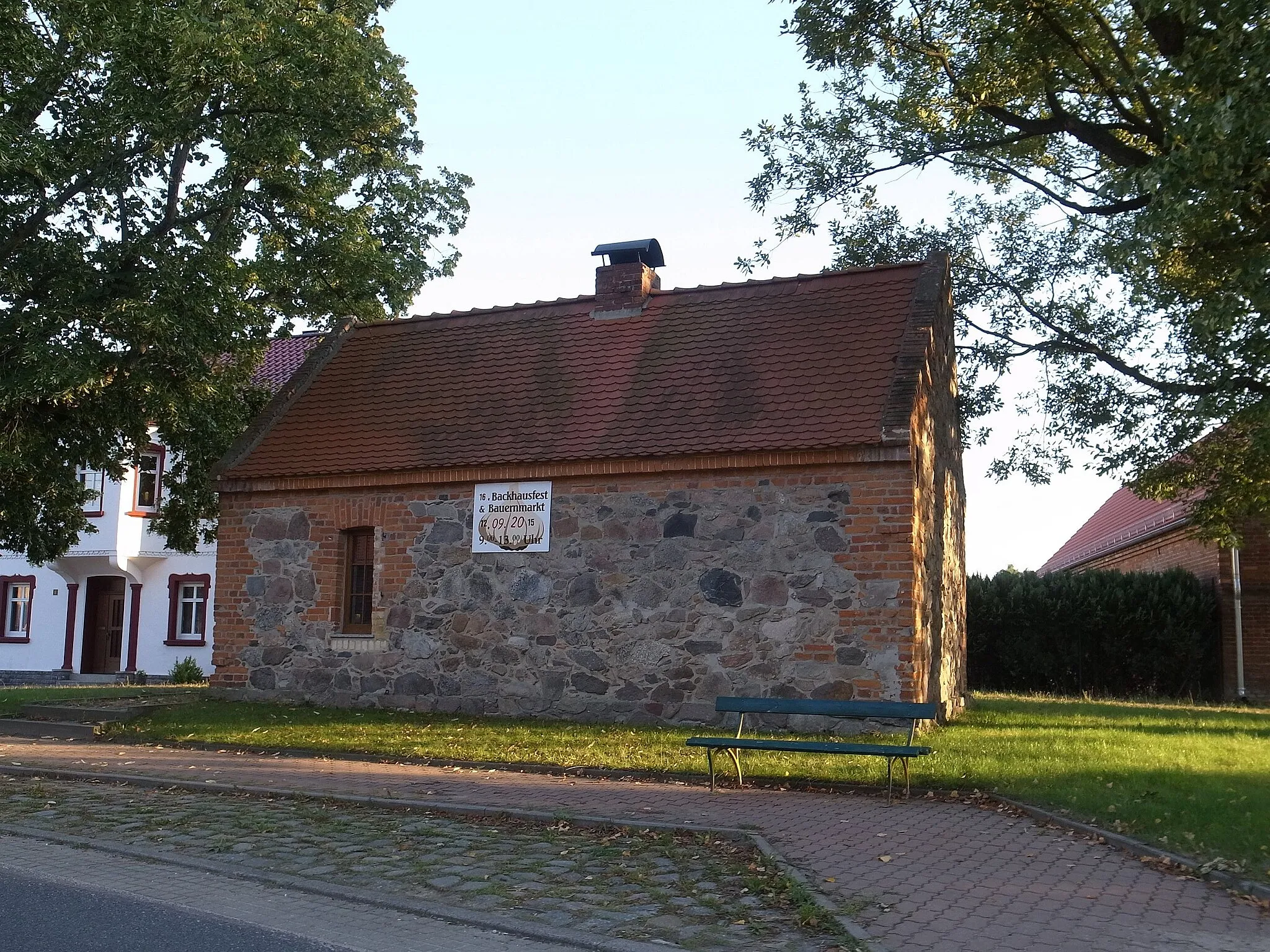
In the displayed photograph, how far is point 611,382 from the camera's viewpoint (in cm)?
1666

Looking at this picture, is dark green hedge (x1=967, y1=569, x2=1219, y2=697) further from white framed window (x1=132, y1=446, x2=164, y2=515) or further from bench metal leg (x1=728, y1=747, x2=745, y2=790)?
white framed window (x1=132, y1=446, x2=164, y2=515)

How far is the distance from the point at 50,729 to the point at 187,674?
14.1m

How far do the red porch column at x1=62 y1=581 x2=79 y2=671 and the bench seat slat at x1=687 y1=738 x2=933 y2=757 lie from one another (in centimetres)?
2650

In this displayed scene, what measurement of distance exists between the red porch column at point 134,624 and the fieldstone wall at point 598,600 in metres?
15.1

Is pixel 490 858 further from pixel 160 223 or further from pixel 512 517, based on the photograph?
pixel 160 223

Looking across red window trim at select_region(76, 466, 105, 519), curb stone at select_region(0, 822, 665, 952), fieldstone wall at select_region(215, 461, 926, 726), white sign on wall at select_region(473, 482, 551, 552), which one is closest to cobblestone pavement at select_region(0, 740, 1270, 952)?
curb stone at select_region(0, 822, 665, 952)

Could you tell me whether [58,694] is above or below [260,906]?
below

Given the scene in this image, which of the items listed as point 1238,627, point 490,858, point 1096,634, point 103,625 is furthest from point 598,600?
point 103,625

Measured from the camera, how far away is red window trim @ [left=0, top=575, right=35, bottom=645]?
3214cm

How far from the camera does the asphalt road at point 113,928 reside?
5520 millimetres

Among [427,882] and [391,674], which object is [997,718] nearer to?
[391,674]

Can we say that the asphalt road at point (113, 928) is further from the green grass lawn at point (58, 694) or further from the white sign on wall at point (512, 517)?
the green grass lawn at point (58, 694)

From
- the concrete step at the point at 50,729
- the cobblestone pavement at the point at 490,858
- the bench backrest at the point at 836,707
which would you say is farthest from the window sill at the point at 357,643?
the bench backrest at the point at 836,707

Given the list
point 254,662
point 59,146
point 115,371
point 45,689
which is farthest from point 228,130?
point 45,689
